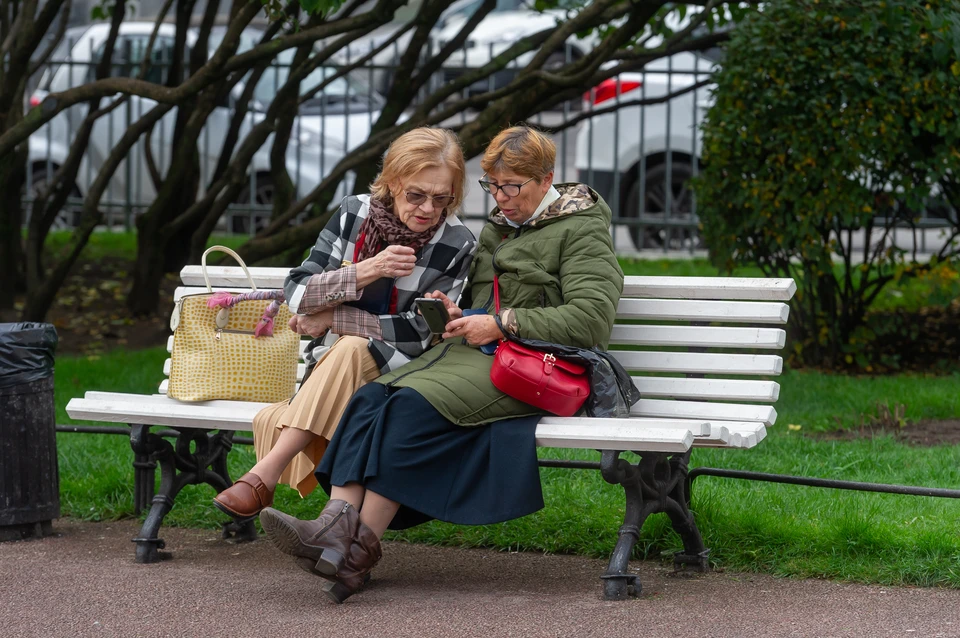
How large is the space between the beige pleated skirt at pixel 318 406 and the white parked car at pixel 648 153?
6.83m

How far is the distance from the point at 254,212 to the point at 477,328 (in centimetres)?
770

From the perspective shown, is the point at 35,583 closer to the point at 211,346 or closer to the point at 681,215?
the point at 211,346

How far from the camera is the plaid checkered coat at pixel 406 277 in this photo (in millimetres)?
4230

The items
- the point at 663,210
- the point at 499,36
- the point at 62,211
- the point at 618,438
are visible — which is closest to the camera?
the point at 618,438

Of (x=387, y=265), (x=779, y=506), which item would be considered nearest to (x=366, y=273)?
(x=387, y=265)

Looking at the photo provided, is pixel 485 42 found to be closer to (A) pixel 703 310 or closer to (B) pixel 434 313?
(A) pixel 703 310

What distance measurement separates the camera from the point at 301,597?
3908 mm

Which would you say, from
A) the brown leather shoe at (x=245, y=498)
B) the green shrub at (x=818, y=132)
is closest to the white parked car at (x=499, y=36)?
the green shrub at (x=818, y=132)

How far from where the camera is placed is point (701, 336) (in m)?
4.34

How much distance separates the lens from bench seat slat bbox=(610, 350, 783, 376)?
425cm

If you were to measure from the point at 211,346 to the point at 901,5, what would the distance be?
11.6 feet

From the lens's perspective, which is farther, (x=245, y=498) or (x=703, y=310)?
(x=703, y=310)

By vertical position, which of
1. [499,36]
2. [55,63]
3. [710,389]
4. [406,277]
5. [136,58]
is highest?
[499,36]

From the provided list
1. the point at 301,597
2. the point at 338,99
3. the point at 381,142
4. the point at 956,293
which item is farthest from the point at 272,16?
the point at 338,99
